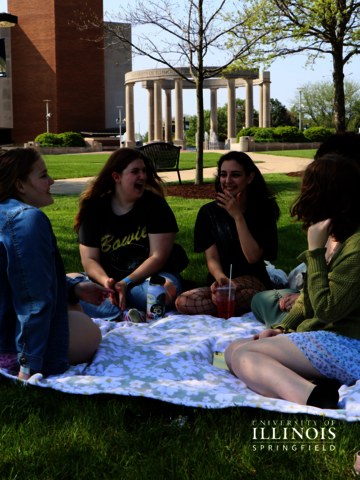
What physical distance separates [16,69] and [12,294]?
54238 mm

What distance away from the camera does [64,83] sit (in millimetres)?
51781

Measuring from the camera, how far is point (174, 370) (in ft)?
9.97

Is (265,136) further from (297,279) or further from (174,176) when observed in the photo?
(297,279)

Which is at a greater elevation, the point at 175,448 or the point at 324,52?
the point at 324,52

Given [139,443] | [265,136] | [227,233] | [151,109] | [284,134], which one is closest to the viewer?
[139,443]

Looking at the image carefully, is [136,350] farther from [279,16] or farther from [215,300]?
[279,16]

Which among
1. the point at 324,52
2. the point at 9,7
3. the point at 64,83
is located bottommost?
the point at 324,52

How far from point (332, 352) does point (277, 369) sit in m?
0.29

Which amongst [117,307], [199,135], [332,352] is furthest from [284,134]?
[332,352]

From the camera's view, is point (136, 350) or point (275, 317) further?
point (275, 317)

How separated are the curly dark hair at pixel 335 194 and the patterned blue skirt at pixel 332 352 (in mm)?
515

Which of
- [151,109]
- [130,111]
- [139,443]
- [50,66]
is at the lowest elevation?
[139,443]

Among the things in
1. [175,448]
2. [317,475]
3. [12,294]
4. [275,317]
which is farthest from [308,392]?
[12,294]

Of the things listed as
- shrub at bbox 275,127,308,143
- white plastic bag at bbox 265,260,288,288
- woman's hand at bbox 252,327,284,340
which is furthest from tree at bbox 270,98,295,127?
woman's hand at bbox 252,327,284,340
